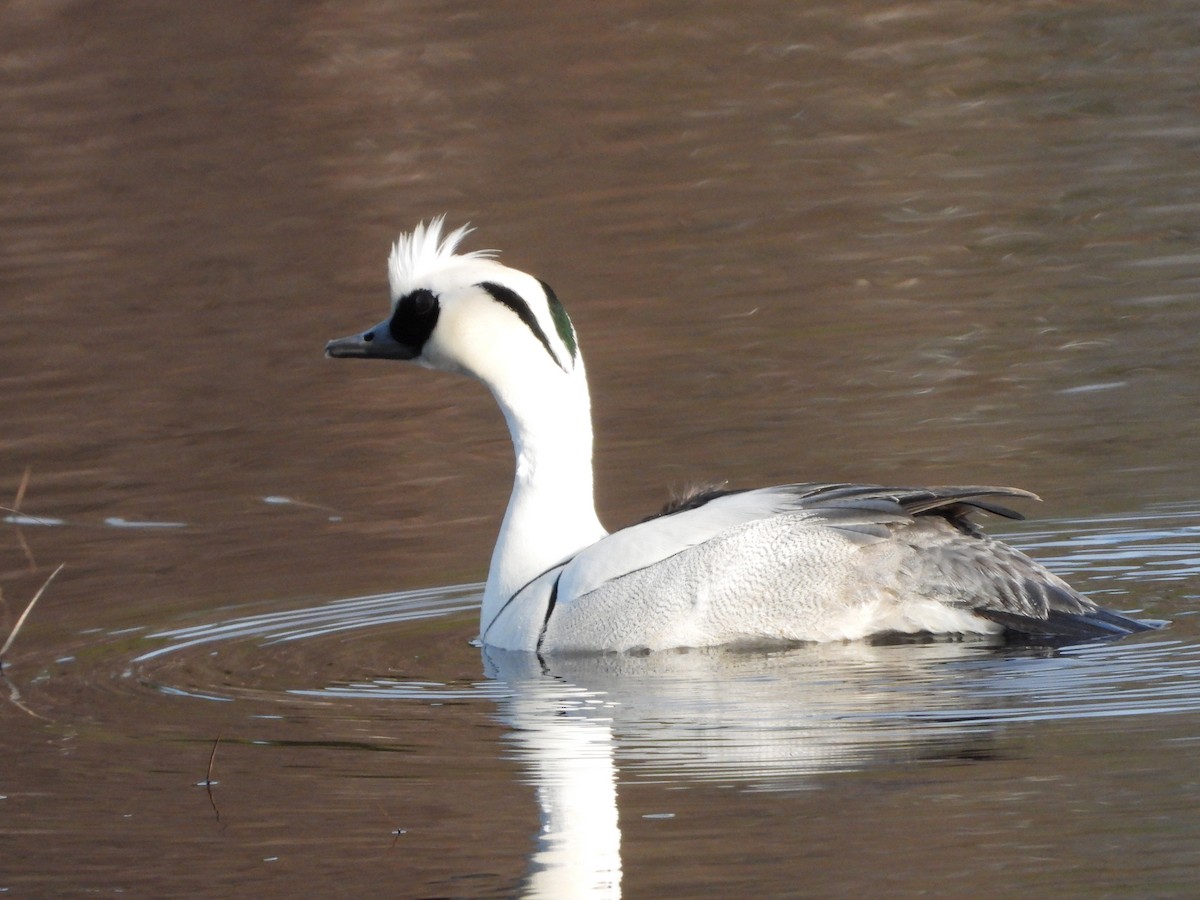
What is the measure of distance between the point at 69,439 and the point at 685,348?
3.59 m

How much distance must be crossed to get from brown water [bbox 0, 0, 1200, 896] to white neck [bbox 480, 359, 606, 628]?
0.41 m

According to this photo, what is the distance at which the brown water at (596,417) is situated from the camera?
257 inches

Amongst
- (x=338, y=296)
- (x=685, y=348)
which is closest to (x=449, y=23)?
(x=338, y=296)

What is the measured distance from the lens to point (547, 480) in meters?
9.24

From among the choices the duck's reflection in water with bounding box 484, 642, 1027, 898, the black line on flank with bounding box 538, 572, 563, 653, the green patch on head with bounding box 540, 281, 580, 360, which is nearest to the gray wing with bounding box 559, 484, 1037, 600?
the black line on flank with bounding box 538, 572, 563, 653

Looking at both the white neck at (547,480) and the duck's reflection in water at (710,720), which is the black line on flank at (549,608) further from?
the white neck at (547,480)

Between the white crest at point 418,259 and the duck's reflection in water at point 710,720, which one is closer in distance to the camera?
the duck's reflection in water at point 710,720

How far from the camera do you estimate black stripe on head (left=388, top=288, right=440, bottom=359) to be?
9.37m

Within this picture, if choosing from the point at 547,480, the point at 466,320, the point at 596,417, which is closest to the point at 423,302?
the point at 466,320

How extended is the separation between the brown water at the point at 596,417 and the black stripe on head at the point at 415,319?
42.5 inches

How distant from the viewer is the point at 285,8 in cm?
2561

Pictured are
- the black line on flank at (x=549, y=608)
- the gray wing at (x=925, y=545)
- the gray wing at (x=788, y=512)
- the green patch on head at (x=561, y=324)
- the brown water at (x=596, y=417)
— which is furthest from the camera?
the green patch on head at (x=561, y=324)

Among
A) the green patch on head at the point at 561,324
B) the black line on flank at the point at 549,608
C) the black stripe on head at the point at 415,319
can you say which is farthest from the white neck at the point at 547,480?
the black stripe on head at the point at 415,319

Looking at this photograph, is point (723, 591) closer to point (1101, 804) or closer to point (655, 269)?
point (1101, 804)
